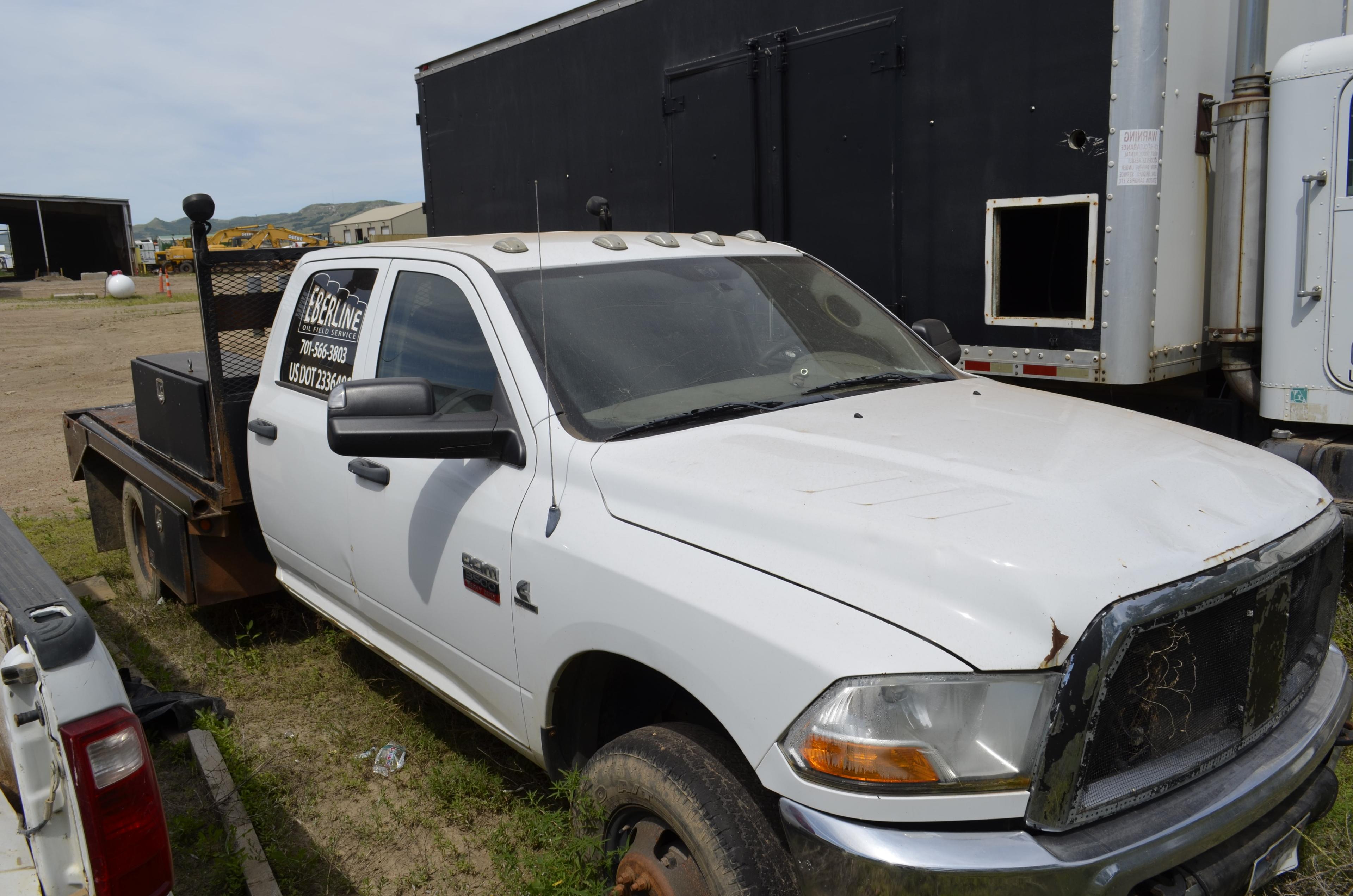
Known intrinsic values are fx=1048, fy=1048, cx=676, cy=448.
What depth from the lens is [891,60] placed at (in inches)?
217

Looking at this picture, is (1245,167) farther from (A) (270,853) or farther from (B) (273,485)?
(A) (270,853)

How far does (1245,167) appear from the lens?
4988mm

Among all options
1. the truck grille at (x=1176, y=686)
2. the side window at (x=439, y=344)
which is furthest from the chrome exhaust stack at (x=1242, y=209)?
the side window at (x=439, y=344)

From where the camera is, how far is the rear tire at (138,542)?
19.3 ft

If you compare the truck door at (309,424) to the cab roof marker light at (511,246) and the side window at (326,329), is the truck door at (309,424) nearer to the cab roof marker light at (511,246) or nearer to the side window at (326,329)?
the side window at (326,329)

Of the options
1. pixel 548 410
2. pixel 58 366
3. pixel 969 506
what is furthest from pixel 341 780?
pixel 58 366

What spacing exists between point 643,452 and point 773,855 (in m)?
1.06

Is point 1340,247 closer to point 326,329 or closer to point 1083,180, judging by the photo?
point 1083,180

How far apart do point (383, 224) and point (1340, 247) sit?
59500mm

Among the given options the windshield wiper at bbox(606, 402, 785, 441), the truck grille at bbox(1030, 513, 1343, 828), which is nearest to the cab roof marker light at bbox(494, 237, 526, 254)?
the windshield wiper at bbox(606, 402, 785, 441)

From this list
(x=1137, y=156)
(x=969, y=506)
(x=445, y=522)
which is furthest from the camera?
(x=1137, y=156)

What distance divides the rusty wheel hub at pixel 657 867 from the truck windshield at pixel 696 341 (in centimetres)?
104

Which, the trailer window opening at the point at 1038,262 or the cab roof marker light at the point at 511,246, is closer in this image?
the cab roof marker light at the point at 511,246

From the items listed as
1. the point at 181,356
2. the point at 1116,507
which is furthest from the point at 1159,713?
the point at 181,356
